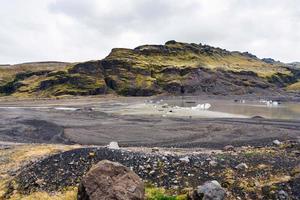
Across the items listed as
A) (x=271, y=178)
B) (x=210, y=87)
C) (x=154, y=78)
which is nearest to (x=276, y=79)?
(x=210, y=87)

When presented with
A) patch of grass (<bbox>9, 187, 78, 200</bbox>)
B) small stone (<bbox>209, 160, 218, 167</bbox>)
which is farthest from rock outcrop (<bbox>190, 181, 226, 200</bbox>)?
patch of grass (<bbox>9, 187, 78, 200</bbox>)

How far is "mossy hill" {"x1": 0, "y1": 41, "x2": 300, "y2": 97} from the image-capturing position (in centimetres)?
16088

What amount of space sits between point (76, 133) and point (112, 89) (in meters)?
116

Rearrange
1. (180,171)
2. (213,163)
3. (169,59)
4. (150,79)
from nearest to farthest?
(180,171)
(213,163)
(150,79)
(169,59)

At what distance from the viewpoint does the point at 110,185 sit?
55.1 ft

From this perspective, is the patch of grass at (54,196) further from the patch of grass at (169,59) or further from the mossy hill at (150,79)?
the patch of grass at (169,59)

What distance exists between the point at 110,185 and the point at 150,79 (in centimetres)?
15004

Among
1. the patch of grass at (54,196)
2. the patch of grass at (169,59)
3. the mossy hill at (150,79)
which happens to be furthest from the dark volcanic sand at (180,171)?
the patch of grass at (169,59)

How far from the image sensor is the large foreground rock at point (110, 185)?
653 inches

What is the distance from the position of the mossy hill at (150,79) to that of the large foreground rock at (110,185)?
14013 centimetres

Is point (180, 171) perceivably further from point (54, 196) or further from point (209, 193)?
point (54, 196)

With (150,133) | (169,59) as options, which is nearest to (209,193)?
(150,133)

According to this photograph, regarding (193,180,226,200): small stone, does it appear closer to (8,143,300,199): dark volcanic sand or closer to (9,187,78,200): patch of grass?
(8,143,300,199): dark volcanic sand

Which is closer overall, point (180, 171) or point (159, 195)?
point (159, 195)
